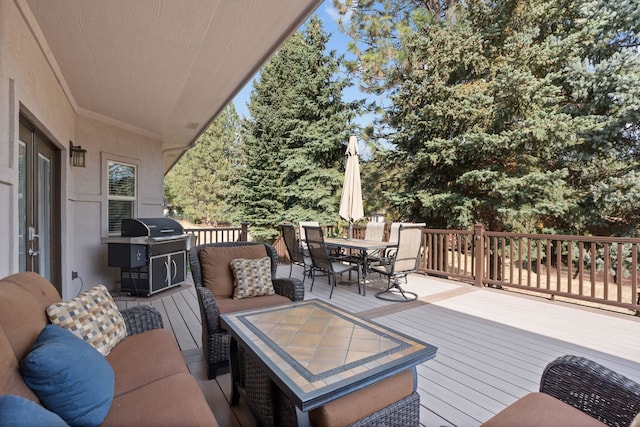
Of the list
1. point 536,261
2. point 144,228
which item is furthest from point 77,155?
point 536,261

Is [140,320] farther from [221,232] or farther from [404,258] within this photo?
[221,232]

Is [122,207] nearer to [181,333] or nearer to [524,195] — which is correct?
[181,333]

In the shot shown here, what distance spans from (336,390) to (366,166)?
9781 millimetres

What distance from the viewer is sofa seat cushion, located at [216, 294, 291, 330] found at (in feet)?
8.39

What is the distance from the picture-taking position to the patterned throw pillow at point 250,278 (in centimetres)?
285

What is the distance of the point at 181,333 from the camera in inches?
125

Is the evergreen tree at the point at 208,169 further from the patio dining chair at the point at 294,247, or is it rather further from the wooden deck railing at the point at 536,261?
the wooden deck railing at the point at 536,261

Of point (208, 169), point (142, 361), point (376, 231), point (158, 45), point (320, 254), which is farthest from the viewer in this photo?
point (208, 169)

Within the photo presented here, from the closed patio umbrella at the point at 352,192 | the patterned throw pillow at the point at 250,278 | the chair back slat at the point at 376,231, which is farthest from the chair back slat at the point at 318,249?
the chair back slat at the point at 376,231

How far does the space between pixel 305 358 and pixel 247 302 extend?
1.32m

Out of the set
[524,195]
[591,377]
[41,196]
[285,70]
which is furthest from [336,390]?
[285,70]

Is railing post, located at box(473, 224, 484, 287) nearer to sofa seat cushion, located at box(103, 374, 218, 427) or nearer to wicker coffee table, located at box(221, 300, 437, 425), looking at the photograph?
wicker coffee table, located at box(221, 300, 437, 425)

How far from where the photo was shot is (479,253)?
17.4 feet

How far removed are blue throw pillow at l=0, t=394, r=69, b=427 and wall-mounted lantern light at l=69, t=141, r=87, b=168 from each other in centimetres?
454
